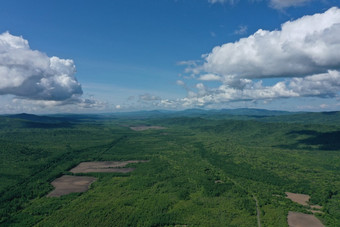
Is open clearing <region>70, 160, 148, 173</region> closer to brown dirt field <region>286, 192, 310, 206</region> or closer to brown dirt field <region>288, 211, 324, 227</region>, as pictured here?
brown dirt field <region>286, 192, 310, 206</region>

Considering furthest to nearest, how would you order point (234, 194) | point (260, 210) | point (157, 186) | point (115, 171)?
point (115, 171)
point (157, 186)
point (234, 194)
point (260, 210)

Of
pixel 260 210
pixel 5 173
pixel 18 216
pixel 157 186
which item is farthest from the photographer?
pixel 5 173

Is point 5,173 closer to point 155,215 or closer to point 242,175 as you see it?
point 155,215

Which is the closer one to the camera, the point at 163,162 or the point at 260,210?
the point at 260,210

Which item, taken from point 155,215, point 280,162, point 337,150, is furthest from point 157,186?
point 337,150

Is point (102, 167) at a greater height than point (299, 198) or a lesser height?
greater

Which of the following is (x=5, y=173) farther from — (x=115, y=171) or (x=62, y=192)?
(x=115, y=171)

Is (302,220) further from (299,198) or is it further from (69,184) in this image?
(69,184)

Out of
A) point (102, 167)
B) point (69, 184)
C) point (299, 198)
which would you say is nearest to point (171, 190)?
point (69, 184)
